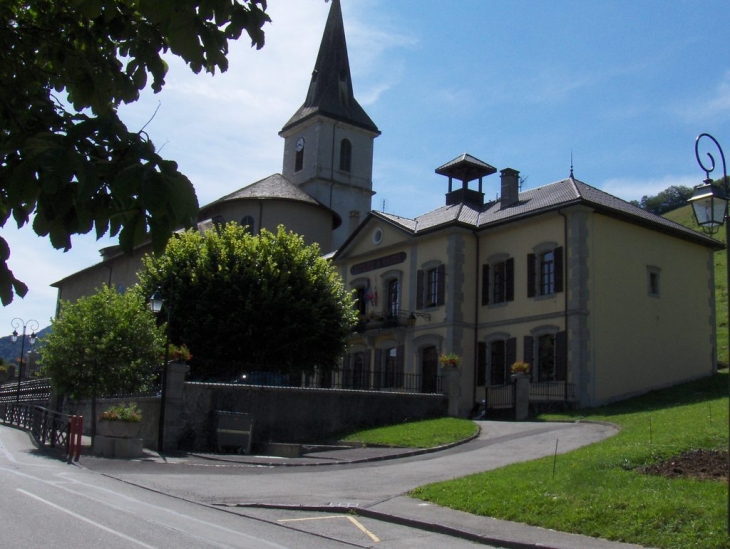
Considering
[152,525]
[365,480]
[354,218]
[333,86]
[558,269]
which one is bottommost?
[152,525]

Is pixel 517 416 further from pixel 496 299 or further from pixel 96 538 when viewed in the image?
pixel 96 538

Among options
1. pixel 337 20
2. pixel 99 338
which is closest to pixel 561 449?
pixel 99 338

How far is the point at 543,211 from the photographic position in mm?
31000

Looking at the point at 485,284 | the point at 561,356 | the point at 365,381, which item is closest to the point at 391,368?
the point at 365,381

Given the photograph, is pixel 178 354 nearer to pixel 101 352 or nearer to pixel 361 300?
pixel 101 352

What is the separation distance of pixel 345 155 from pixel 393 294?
2087cm

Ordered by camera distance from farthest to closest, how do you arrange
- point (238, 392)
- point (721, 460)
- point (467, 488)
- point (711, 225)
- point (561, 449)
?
point (238, 392), point (561, 449), point (467, 488), point (721, 460), point (711, 225)

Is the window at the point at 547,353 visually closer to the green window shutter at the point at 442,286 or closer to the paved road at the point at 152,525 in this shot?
the green window shutter at the point at 442,286

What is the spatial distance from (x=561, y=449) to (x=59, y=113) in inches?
613

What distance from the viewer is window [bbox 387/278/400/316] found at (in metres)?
37.4

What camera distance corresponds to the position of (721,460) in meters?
12.4

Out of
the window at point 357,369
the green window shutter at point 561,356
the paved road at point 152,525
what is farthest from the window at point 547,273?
the paved road at point 152,525

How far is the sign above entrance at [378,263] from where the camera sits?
37.3 meters

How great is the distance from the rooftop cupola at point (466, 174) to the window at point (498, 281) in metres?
4.86
